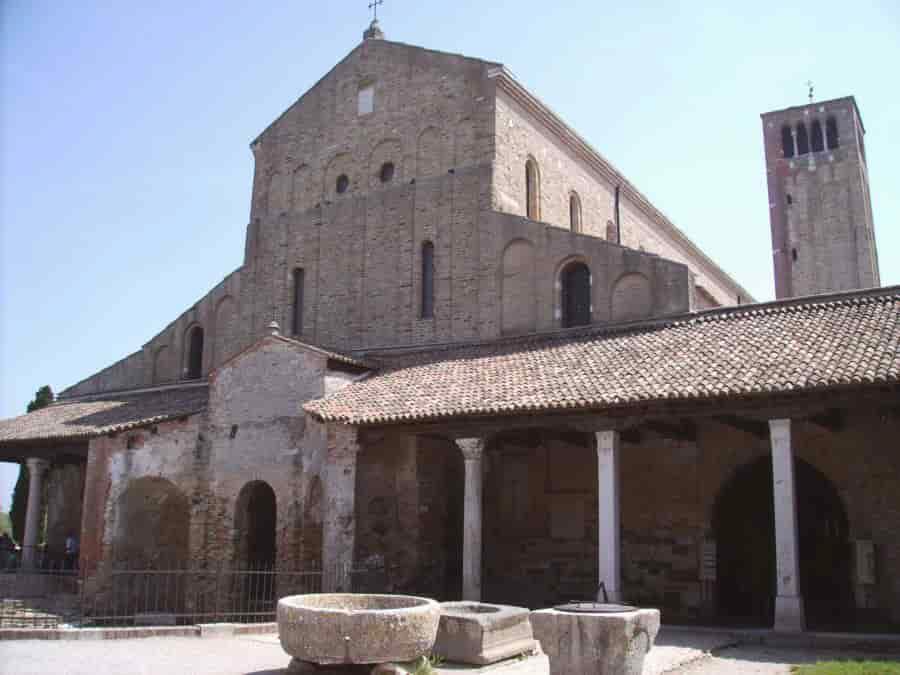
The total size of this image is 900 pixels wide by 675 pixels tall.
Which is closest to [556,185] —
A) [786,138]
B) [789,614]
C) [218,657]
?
[789,614]

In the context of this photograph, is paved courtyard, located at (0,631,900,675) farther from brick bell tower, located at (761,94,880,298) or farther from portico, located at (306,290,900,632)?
brick bell tower, located at (761,94,880,298)

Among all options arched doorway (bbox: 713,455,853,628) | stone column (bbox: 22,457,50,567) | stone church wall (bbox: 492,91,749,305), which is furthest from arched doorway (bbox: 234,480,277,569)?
arched doorway (bbox: 713,455,853,628)

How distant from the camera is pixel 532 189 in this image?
22.0 m

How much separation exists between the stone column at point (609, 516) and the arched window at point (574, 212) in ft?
33.7

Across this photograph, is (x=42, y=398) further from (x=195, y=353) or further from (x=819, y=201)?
(x=819, y=201)

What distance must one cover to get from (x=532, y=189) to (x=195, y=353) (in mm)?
10732

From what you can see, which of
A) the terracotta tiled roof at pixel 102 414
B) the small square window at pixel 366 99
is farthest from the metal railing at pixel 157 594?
the small square window at pixel 366 99

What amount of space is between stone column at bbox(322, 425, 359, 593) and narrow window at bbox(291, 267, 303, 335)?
6.75 metres

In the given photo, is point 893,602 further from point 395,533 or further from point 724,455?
point 395,533

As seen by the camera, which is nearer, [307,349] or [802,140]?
[307,349]

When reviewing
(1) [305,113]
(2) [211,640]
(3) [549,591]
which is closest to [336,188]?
(1) [305,113]

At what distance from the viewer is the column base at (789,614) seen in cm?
1198

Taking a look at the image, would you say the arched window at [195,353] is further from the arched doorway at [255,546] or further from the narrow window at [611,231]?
the narrow window at [611,231]

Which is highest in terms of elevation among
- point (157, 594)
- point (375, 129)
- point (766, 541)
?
point (375, 129)
